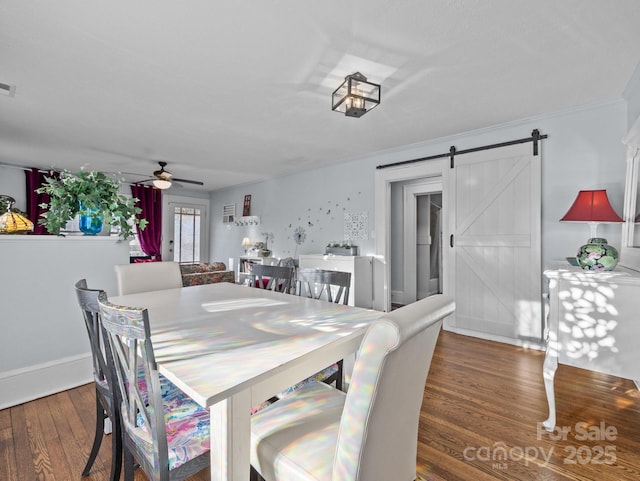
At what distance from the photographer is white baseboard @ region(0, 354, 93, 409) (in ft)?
6.54

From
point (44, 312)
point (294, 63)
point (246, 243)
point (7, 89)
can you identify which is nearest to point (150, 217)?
point (246, 243)

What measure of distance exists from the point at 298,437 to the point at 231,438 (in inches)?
9.7

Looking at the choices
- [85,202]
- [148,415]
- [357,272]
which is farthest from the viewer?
[357,272]

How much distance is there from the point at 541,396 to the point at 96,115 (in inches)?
176

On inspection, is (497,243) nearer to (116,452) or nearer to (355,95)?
(355,95)

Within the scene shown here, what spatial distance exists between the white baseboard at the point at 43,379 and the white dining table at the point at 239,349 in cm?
92

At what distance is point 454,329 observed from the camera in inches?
145

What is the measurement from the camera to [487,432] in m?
1.75

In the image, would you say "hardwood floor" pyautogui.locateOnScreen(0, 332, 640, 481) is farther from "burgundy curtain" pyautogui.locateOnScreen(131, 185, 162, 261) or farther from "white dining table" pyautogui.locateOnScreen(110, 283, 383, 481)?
"burgundy curtain" pyautogui.locateOnScreen(131, 185, 162, 261)

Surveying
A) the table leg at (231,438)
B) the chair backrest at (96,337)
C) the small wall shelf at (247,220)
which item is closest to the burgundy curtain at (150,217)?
the small wall shelf at (247,220)

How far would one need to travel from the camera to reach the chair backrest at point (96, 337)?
1106 mm

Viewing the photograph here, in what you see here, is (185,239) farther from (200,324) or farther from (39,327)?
(200,324)

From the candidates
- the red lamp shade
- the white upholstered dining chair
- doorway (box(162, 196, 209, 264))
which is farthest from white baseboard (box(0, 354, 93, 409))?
doorway (box(162, 196, 209, 264))

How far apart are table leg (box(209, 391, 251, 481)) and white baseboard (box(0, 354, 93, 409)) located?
2.04 m
